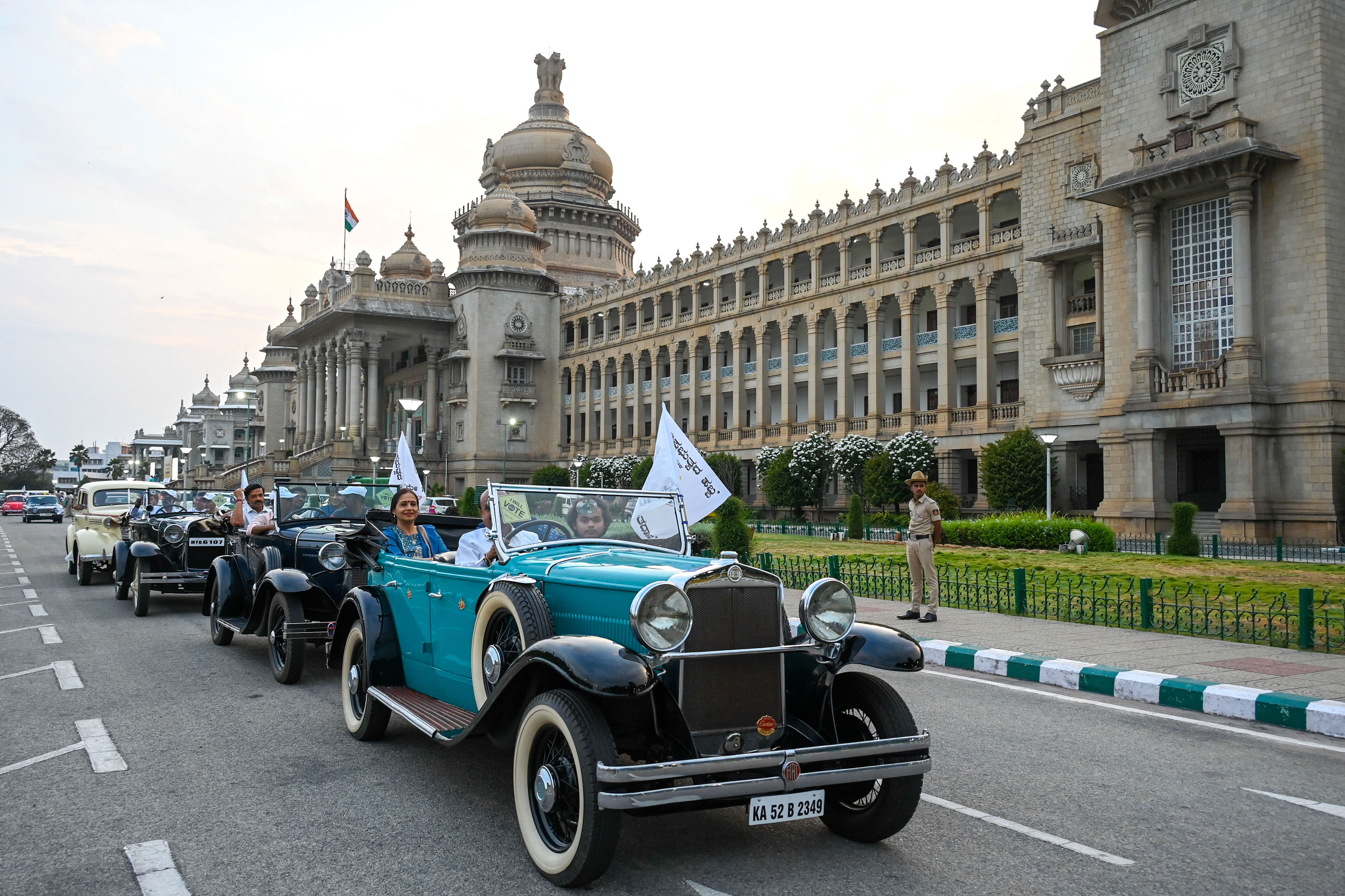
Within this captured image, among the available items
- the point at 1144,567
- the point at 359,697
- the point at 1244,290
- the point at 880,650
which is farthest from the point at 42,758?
the point at 1244,290

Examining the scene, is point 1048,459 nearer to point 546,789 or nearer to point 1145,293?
point 1145,293

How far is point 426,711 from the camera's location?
588 centimetres

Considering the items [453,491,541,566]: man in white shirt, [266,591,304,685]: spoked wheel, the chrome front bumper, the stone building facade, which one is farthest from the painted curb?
the stone building facade

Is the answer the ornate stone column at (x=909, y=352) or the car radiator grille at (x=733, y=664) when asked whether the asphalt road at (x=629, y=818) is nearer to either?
the car radiator grille at (x=733, y=664)

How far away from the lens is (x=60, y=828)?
4.94 m

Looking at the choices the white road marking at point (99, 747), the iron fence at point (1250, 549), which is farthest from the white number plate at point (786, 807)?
the iron fence at point (1250, 549)

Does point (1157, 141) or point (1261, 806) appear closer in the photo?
point (1261, 806)

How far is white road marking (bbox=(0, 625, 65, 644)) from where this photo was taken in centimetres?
1124

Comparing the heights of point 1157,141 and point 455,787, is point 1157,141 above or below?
above

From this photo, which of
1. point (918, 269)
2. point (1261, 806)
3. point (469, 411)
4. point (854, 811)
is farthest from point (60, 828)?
point (469, 411)

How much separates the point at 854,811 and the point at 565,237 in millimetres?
75546

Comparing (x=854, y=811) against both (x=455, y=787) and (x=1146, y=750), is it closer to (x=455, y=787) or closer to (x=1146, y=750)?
(x=455, y=787)

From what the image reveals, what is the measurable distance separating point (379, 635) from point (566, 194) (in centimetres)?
7400

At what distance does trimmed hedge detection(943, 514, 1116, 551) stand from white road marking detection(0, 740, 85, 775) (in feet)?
65.6
